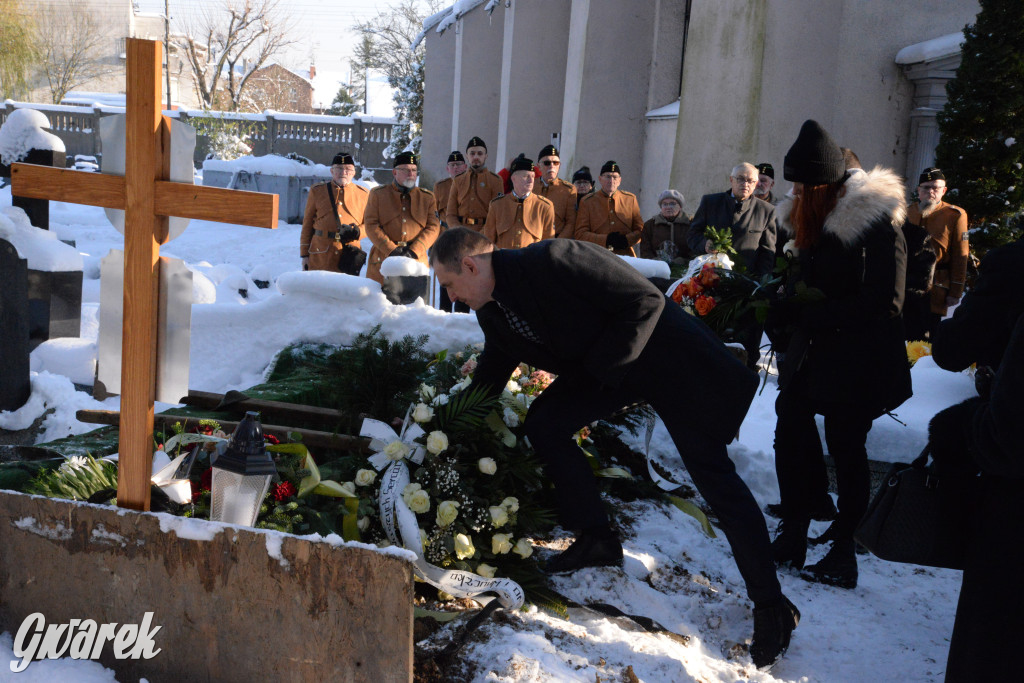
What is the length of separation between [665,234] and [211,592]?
6.16 meters

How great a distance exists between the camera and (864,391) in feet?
11.4

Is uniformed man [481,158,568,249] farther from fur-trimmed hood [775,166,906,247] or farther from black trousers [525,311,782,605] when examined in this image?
black trousers [525,311,782,605]

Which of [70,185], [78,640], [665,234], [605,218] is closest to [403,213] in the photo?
[605,218]

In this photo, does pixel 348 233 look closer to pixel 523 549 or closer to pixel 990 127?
pixel 523 549

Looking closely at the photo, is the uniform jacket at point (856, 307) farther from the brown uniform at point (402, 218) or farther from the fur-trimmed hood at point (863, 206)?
the brown uniform at point (402, 218)

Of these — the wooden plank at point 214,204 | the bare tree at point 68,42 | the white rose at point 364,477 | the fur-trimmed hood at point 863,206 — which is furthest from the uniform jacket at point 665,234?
Answer: the bare tree at point 68,42

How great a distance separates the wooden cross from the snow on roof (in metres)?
8.92

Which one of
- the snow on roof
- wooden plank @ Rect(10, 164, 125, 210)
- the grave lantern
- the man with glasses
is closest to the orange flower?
the grave lantern

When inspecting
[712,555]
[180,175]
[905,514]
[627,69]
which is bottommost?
[712,555]

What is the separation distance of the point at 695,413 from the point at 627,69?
38.0 feet

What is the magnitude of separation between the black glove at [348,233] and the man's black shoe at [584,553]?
5.19m

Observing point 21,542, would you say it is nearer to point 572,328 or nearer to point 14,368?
point 572,328

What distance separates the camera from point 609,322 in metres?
2.97

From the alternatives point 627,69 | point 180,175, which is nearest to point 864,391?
point 180,175
